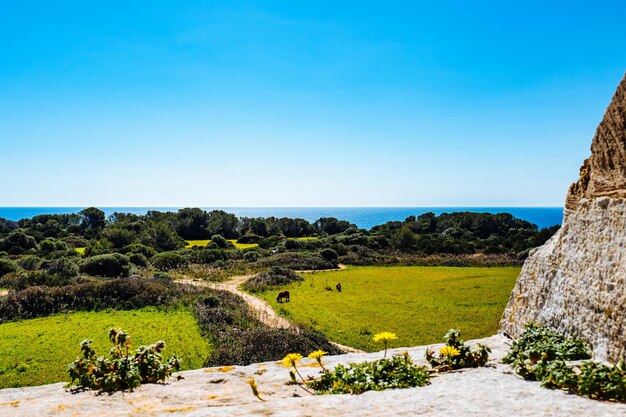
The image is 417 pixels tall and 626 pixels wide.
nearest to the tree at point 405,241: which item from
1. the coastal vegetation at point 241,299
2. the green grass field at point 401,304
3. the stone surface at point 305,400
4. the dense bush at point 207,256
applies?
the coastal vegetation at point 241,299

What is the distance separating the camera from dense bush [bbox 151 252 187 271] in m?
42.8

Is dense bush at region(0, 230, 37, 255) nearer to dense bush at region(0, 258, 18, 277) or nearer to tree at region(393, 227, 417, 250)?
dense bush at region(0, 258, 18, 277)

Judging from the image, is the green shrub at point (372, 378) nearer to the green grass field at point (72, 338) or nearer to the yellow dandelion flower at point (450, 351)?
the yellow dandelion flower at point (450, 351)

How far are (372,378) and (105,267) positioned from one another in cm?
3463

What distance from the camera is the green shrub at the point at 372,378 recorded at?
4.40 meters

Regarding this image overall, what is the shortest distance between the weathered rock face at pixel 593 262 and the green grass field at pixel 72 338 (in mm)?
11178

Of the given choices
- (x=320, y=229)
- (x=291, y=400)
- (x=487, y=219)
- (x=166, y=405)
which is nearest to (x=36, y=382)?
(x=166, y=405)

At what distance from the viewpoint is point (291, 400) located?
4.08 metres

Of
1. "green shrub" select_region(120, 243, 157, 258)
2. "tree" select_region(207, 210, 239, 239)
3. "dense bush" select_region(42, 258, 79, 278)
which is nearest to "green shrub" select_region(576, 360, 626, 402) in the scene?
"dense bush" select_region(42, 258, 79, 278)

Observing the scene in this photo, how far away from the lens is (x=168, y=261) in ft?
142

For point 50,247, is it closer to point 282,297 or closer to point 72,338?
point 282,297

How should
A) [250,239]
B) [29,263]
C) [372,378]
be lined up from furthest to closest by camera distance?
[250,239]
[29,263]
[372,378]

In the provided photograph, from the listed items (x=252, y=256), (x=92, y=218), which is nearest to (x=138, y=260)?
(x=252, y=256)

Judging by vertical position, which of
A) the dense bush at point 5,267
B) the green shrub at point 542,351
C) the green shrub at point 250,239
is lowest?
the green shrub at point 250,239
